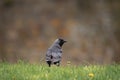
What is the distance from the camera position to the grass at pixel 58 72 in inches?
343

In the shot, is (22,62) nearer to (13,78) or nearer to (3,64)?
(3,64)

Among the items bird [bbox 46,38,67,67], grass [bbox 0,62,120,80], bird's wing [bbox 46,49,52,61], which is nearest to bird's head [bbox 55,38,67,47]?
bird [bbox 46,38,67,67]

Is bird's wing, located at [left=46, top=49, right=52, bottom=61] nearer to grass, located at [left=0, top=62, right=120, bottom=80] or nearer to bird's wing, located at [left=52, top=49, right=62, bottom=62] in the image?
bird's wing, located at [left=52, top=49, right=62, bottom=62]

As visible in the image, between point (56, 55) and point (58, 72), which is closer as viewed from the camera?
point (58, 72)

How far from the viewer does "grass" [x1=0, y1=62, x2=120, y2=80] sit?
872 centimetres

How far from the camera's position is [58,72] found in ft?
30.7

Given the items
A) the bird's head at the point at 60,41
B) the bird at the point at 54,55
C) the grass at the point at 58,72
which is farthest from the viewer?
the bird's head at the point at 60,41

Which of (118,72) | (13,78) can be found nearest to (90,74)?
(118,72)

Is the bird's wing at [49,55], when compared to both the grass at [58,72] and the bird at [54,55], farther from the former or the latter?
the grass at [58,72]

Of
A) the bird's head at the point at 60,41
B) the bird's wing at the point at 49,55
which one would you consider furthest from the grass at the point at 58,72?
the bird's head at the point at 60,41

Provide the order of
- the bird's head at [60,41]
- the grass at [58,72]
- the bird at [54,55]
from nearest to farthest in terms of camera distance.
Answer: the grass at [58,72] < the bird at [54,55] < the bird's head at [60,41]

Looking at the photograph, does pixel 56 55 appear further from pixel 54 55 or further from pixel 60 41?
pixel 60 41

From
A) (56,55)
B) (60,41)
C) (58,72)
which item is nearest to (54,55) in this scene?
(56,55)

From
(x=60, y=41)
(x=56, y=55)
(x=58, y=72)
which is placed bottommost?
(x=58, y=72)
